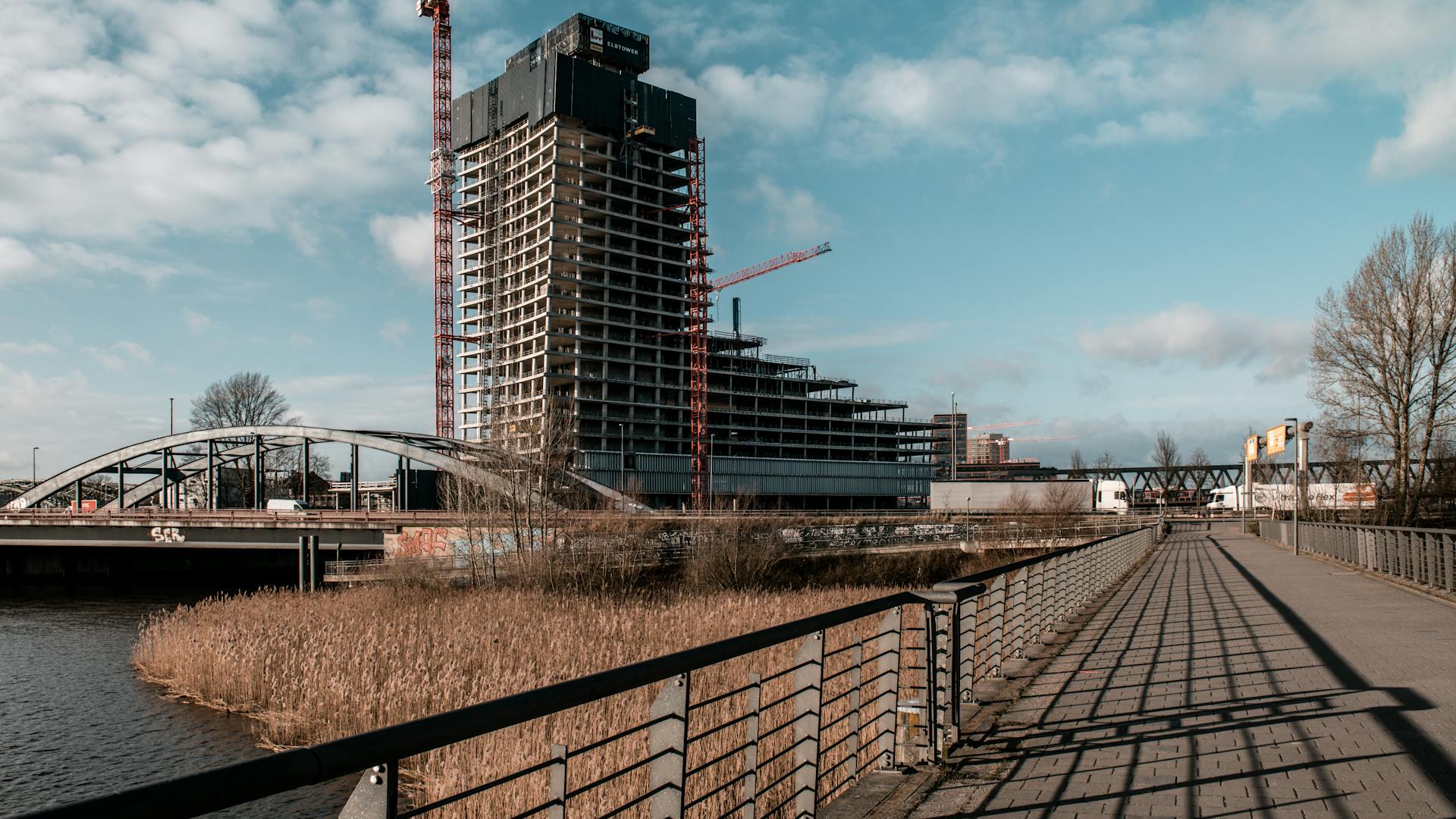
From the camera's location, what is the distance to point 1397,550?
21719mm

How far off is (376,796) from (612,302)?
361 ft

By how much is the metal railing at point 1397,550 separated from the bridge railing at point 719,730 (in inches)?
299

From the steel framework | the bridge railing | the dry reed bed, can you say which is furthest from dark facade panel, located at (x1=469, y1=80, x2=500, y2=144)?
the bridge railing

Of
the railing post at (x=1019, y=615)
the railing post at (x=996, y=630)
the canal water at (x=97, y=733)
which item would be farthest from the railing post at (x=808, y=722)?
the canal water at (x=97, y=733)

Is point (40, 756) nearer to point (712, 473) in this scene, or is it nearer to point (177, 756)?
point (177, 756)

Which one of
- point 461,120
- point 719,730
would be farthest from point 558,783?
point 461,120

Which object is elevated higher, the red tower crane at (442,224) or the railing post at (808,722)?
the red tower crane at (442,224)

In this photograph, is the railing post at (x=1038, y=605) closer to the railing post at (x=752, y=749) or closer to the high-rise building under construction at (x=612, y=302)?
the railing post at (x=752, y=749)

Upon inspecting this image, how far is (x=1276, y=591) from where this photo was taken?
62.6 feet

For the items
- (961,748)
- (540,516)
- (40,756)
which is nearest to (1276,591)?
(961,748)

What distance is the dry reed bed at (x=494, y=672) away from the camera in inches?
399

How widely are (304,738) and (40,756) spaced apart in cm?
421

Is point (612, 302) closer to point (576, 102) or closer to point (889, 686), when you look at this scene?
point (576, 102)

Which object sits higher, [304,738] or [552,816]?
[552,816]
